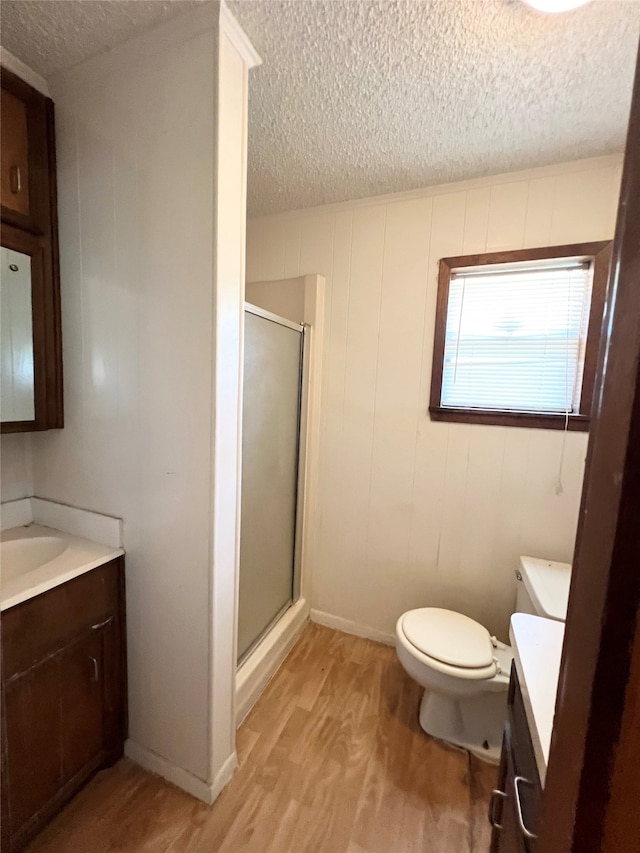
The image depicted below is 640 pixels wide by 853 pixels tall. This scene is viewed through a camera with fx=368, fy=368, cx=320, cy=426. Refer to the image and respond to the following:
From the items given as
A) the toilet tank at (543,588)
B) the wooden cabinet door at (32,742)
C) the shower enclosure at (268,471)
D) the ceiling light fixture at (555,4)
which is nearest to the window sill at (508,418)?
the toilet tank at (543,588)

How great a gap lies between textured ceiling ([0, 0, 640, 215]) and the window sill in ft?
3.62

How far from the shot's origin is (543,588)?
1450 millimetres

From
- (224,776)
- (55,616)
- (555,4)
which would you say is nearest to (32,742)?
(55,616)

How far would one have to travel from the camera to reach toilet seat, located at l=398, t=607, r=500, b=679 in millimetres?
1410

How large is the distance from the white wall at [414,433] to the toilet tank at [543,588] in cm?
12

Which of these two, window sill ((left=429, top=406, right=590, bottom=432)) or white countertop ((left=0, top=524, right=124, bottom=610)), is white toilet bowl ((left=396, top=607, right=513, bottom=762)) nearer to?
window sill ((left=429, top=406, right=590, bottom=432))

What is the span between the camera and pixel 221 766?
1300 millimetres

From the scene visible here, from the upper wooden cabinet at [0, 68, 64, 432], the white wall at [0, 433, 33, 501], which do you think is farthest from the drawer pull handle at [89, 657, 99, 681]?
the upper wooden cabinet at [0, 68, 64, 432]

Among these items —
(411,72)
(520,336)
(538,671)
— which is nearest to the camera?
(538,671)

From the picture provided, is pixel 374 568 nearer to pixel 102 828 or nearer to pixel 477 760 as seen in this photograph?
pixel 477 760

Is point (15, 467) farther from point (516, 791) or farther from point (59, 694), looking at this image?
point (516, 791)

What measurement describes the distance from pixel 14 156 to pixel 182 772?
2.16 metres

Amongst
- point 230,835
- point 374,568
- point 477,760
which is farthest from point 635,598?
point 374,568

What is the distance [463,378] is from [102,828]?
7.15 ft
